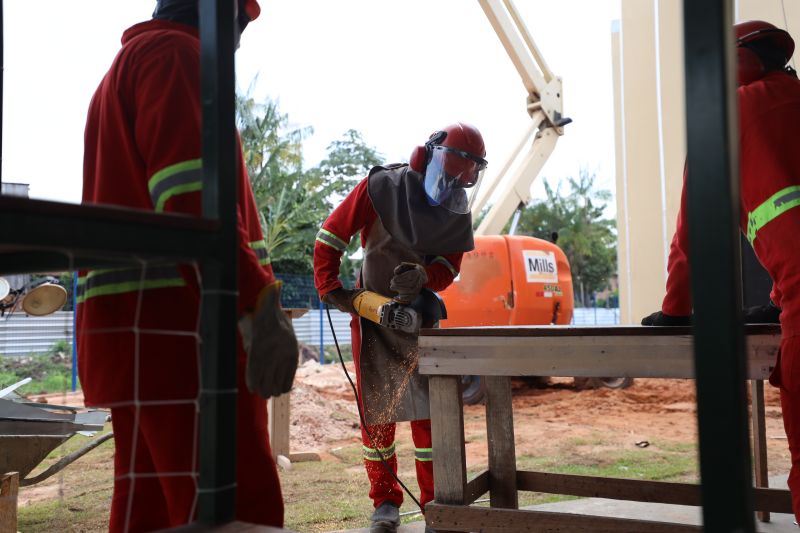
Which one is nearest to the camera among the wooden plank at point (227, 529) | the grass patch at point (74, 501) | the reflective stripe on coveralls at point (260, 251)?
the wooden plank at point (227, 529)

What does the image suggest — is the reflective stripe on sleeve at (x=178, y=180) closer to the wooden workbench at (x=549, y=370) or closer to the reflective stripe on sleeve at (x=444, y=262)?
the wooden workbench at (x=549, y=370)

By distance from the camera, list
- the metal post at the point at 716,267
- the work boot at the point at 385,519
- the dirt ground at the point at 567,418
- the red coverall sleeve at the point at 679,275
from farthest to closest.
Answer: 1. the dirt ground at the point at 567,418
2. the work boot at the point at 385,519
3. the red coverall sleeve at the point at 679,275
4. the metal post at the point at 716,267

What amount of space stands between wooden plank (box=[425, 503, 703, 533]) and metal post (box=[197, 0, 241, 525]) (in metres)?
1.71

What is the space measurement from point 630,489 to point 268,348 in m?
2.49

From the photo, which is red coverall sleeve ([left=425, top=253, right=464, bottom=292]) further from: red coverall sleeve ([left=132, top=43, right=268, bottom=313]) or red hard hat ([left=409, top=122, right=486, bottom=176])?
red coverall sleeve ([left=132, top=43, right=268, bottom=313])

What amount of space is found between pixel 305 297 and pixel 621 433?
15.8 m

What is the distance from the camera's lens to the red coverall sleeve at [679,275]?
2.50 metres

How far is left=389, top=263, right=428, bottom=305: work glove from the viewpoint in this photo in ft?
11.8

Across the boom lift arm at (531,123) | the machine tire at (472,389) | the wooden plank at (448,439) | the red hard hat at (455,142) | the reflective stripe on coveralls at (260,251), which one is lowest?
the machine tire at (472,389)

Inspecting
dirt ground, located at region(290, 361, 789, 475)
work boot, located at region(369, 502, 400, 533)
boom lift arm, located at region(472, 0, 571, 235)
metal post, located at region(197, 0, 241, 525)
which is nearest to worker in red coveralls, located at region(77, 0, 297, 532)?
metal post, located at region(197, 0, 241, 525)

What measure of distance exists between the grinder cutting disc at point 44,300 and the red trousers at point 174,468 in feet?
10.0

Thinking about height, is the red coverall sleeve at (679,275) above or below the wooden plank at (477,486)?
above

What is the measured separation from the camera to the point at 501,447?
3.63 meters

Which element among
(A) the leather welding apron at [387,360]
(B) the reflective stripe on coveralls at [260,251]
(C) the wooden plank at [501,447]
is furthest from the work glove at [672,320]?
(B) the reflective stripe on coveralls at [260,251]
